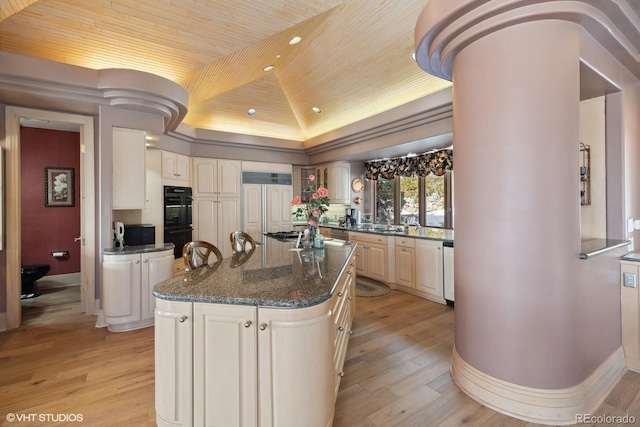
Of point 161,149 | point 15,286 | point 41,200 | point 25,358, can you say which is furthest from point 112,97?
point 41,200

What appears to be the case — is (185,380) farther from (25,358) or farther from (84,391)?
(25,358)

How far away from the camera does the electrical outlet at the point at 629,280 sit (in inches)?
97.2

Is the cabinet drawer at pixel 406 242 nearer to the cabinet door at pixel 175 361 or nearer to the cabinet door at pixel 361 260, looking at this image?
the cabinet door at pixel 361 260

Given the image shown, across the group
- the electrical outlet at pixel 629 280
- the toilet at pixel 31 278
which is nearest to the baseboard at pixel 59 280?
the toilet at pixel 31 278

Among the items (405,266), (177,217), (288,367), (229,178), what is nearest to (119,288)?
(177,217)

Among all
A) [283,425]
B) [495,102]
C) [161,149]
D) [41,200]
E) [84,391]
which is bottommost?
[84,391]

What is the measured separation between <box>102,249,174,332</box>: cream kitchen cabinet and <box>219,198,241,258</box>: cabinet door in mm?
2575

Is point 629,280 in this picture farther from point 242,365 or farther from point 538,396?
point 242,365

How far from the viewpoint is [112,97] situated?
3352 mm

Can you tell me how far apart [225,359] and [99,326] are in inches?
115

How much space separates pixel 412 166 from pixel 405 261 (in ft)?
6.92

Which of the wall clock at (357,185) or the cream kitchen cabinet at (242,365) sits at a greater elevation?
the wall clock at (357,185)

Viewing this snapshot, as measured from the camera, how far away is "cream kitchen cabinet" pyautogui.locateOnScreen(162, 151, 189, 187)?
198 inches

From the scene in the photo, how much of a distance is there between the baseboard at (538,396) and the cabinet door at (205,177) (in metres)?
5.32
